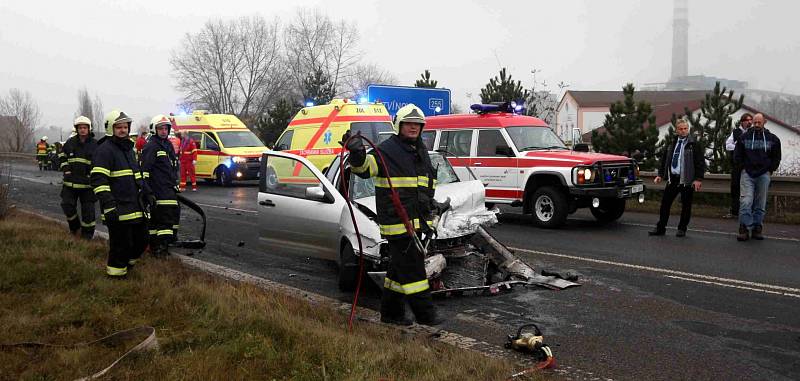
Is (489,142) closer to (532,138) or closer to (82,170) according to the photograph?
(532,138)

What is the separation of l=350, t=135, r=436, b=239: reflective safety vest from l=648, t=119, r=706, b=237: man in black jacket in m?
6.05

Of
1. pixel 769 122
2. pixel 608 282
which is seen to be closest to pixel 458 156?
pixel 608 282

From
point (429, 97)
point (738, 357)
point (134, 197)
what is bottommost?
point (738, 357)

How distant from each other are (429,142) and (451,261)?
6.44 metres

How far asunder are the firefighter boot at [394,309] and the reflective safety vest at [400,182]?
49 cm

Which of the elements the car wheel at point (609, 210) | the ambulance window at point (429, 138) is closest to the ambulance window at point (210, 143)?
the ambulance window at point (429, 138)

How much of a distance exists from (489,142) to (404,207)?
23.2 ft

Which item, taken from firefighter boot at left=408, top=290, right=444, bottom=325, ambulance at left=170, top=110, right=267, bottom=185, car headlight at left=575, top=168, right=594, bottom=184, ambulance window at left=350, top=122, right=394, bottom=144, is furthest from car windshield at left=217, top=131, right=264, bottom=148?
firefighter boot at left=408, top=290, right=444, bottom=325

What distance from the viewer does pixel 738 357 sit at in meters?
4.49

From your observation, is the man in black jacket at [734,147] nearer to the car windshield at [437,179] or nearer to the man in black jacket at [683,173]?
the man in black jacket at [683,173]

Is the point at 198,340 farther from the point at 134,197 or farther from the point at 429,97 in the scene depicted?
the point at 429,97

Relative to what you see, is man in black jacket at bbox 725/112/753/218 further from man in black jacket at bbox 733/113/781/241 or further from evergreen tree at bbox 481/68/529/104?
evergreen tree at bbox 481/68/529/104

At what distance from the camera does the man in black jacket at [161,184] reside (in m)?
8.07

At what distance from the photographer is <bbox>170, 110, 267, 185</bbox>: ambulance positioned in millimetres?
21453
